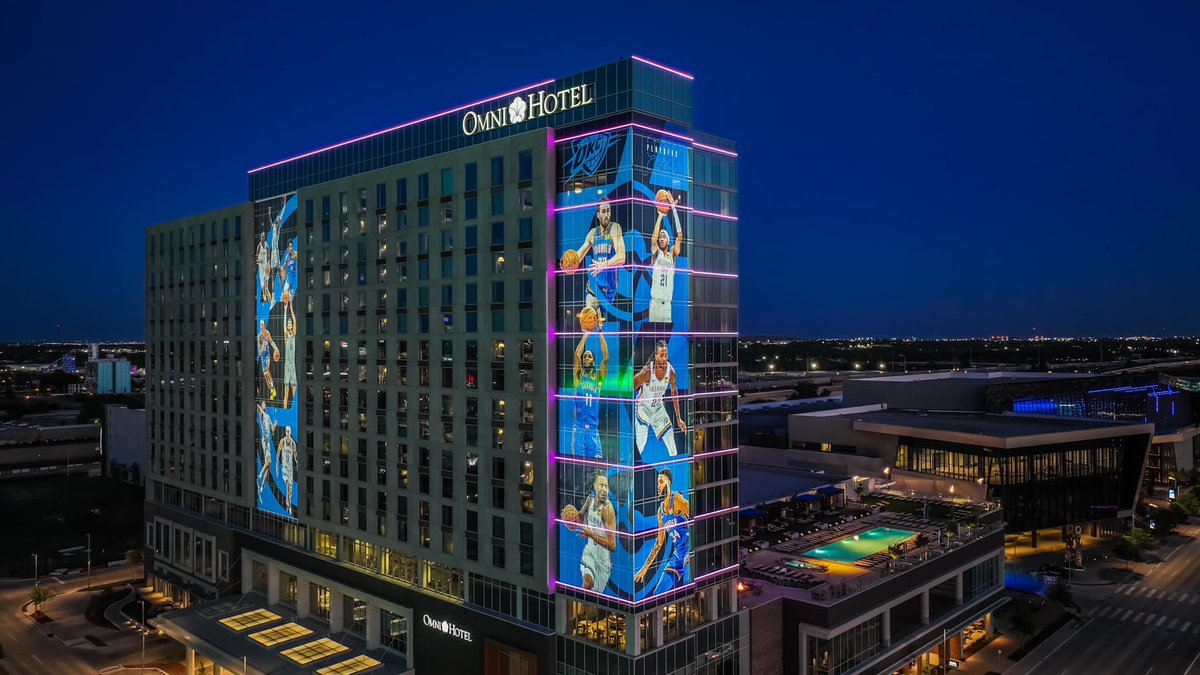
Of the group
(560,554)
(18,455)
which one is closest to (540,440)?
(560,554)

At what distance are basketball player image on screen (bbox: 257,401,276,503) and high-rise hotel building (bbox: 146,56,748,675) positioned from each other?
56 cm

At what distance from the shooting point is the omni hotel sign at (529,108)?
187ft

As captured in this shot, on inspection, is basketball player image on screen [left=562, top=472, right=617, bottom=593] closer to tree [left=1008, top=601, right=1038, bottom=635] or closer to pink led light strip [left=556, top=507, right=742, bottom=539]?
pink led light strip [left=556, top=507, right=742, bottom=539]

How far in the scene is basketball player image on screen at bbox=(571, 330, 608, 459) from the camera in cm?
5344

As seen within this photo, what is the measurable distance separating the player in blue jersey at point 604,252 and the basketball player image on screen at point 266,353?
4713 centimetres

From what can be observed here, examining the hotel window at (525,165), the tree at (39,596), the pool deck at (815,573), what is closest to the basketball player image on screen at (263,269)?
the hotel window at (525,165)

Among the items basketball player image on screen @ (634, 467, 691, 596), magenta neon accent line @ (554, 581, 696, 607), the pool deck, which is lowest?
the pool deck

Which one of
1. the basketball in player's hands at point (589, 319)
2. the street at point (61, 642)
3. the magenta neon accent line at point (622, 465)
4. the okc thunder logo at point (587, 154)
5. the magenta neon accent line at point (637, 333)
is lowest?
the street at point (61, 642)

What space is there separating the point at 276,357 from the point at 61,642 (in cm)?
3662

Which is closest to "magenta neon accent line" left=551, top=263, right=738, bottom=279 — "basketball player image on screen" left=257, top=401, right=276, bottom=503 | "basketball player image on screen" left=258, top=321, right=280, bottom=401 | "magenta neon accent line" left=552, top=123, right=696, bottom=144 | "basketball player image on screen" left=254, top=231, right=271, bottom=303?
"magenta neon accent line" left=552, top=123, right=696, bottom=144

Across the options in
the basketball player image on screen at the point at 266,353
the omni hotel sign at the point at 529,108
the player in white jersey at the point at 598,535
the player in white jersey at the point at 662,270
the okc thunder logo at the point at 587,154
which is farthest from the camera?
the basketball player image on screen at the point at 266,353

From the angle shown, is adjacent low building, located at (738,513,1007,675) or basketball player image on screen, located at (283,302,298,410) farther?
basketball player image on screen, located at (283,302,298,410)

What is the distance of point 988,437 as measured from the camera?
10394cm

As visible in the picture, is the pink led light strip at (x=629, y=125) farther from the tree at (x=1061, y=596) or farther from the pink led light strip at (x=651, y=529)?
the tree at (x=1061, y=596)
